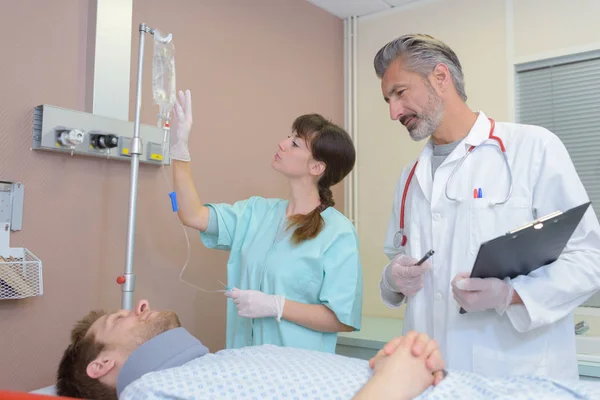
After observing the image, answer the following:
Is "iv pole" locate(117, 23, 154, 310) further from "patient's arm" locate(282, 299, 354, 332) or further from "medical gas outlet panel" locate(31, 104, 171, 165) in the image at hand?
"patient's arm" locate(282, 299, 354, 332)

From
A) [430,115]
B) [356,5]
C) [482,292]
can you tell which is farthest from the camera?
[356,5]

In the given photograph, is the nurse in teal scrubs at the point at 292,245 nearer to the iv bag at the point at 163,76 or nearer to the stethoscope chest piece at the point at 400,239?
the iv bag at the point at 163,76

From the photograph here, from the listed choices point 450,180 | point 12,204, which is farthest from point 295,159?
point 12,204

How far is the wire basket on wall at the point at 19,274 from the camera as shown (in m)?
1.64

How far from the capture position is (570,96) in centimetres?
253

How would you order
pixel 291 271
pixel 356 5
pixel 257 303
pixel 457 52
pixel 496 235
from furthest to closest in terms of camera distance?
pixel 356 5 < pixel 457 52 < pixel 291 271 < pixel 257 303 < pixel 496 235

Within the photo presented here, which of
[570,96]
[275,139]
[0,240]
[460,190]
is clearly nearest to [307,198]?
[460,190]

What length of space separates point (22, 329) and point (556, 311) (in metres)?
1.54

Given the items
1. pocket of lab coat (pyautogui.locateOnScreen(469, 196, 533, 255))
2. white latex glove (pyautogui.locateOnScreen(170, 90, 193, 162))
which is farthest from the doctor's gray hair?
white latex glove (pyautogui.locateOnScreen(170, 90, 193, 162))

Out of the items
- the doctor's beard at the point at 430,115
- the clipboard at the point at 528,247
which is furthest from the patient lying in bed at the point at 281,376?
the doctor's beard at the point at 430,115

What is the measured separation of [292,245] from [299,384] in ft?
2.76

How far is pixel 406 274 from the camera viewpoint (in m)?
1.52

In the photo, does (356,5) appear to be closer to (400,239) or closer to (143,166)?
(143,166)

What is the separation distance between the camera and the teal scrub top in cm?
179
